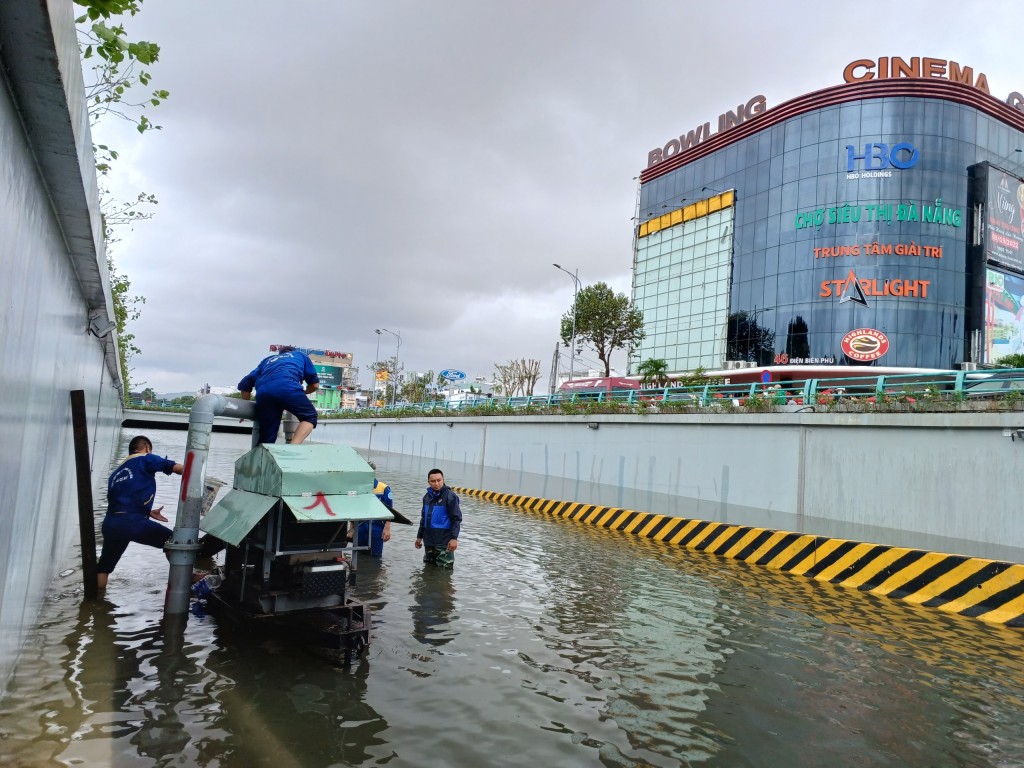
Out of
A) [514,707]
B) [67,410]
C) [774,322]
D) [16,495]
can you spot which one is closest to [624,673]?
[514,707]

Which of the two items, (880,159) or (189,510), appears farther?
(880,159)

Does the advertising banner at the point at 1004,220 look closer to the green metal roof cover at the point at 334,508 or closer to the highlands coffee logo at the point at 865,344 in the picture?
the highlands coffee logo at the point at 865,344

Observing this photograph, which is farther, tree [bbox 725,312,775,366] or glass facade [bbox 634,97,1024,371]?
tree [bbox 725,312,775,366]

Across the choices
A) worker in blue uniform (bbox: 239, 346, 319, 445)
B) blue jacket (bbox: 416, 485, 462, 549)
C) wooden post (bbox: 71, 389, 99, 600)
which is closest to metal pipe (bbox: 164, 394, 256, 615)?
worker in blue uniform (bbox: 239, 346, 319, 445)

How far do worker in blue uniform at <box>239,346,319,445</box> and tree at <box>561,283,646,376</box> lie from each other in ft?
157

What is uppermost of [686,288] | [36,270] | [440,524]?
[686,288]

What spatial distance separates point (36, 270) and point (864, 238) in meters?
49.6

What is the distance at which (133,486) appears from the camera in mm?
6875

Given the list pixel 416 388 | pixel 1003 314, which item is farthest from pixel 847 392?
pixel 416 388

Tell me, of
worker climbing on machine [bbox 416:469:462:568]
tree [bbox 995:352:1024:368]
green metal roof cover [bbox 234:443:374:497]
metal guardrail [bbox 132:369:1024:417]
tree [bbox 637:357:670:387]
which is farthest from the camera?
tree [bbox 637:357:670:387]

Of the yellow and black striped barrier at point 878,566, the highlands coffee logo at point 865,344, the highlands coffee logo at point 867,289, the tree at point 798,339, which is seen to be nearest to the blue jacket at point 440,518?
the yellow and black striped barrier at point 878,566

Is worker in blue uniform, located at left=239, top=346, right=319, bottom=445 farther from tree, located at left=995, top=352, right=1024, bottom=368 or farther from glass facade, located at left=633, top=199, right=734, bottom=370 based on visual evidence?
glass facade, located at left=633, top=199, right=734, bottom=370

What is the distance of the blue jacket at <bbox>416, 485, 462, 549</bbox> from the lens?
9.45m

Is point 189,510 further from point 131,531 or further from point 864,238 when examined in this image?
point 864,238
